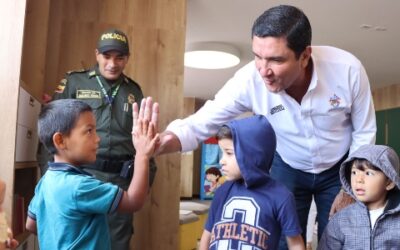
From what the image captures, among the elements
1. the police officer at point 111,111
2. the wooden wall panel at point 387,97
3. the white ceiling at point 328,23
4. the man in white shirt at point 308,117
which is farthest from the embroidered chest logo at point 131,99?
the wooden wall panel at point 387,97

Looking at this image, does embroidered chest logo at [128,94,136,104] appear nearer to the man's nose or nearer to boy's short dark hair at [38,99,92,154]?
boy's short dark hair at [38,99,92,154]

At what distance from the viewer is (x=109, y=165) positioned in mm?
2020

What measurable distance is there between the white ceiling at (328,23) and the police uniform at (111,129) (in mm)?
1572

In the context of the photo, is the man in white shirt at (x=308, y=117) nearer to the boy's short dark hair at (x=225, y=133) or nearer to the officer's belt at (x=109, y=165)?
the boy's short dark hair at (x=225, y=133)

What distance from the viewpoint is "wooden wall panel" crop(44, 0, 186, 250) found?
2.64m

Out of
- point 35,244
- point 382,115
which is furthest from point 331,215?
point 382,115

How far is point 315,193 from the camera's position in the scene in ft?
4.98

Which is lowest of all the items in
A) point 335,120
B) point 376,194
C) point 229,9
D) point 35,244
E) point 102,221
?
point 35,244

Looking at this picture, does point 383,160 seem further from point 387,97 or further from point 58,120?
point 387,97

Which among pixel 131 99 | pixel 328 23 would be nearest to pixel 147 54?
pixel 131 99

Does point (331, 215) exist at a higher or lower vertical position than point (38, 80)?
lower

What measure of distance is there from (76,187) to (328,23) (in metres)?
3.31

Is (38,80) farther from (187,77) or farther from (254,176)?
(187,77)

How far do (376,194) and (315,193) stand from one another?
0.25 metres
